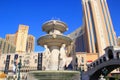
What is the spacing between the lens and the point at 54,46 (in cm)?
1471

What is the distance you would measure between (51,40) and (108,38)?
78107 millimetres

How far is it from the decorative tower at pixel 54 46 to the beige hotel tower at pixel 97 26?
64834 mm

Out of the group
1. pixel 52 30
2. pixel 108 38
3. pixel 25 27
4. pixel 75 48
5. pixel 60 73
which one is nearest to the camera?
pixel 60 73

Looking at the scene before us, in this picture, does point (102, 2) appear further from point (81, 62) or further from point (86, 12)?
point (81, 62)

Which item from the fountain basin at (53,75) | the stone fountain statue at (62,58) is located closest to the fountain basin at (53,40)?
the stone fountain statue at (62,58)

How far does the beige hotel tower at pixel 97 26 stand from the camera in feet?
270

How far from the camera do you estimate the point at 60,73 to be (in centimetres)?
1046

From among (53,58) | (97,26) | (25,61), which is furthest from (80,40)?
(53,58)

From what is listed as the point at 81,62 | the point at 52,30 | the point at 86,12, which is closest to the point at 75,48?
the point at 86,12

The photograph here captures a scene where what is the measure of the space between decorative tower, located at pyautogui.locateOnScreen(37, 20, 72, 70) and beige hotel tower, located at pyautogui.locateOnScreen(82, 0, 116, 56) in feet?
213

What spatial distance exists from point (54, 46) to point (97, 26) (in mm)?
74205

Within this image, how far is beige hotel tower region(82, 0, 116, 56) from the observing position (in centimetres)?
8225

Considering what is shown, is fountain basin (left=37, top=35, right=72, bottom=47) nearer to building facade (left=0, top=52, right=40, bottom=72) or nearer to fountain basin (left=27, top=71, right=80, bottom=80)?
fountain basin (left=27, top=71, right=80, bottom=80)

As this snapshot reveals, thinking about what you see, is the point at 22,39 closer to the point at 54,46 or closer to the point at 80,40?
the point at 80,40
